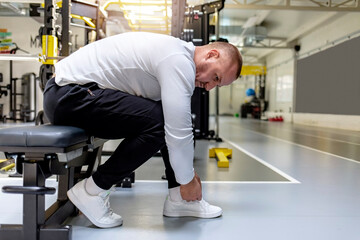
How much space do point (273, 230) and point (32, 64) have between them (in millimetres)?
10548

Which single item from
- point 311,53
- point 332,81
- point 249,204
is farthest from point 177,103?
point 311,53

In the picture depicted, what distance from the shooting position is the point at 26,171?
103 centimetres

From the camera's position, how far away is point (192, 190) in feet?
4.57

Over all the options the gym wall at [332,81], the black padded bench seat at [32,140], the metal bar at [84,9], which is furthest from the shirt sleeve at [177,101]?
the gym wall at [332,81]

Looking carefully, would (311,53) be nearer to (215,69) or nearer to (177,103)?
(215,69)

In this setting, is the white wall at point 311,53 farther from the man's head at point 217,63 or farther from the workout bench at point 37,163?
the workout bench at point 37,163

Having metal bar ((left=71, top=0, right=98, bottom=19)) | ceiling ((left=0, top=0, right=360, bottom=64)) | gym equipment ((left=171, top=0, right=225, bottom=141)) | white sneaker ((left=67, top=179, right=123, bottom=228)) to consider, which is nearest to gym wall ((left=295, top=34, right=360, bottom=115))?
ceiling ((left=0, top=0, right=360, bottom=64))

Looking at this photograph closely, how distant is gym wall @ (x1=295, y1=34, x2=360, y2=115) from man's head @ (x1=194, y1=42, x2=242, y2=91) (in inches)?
301

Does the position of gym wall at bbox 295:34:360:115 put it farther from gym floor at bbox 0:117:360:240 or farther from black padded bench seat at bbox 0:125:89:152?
black padded bench seat at bbox 0:125:89:152

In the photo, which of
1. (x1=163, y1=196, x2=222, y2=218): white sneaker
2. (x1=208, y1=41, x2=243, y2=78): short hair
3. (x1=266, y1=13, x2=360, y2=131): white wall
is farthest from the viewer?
(x1=266, y1=13, x2=360, y2=131): white wall

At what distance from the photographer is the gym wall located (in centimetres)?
785

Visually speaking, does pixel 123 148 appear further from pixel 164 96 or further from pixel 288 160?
pixel 288 160

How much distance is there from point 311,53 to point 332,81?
8.79 ft

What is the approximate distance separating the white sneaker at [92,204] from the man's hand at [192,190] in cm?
35
